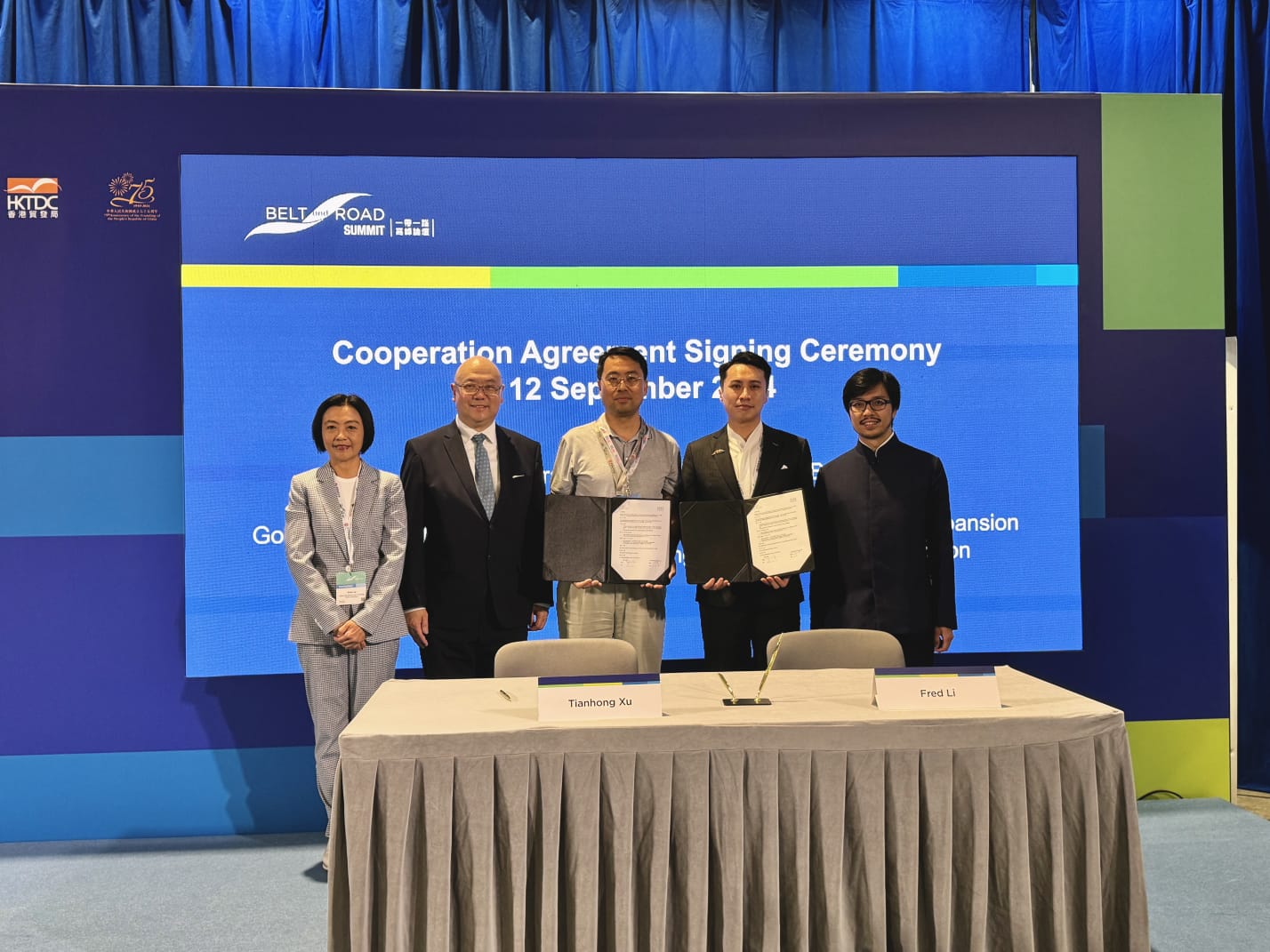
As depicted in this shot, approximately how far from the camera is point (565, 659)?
307cm

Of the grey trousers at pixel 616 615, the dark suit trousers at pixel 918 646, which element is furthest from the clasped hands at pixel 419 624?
the dark suit trousers at pixel 918 646

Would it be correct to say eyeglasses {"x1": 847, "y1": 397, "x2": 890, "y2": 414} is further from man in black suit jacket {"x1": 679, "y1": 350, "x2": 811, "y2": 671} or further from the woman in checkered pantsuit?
the woman in checkered pantsuit

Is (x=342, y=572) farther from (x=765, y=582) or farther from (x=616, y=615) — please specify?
(x=765, y=582)

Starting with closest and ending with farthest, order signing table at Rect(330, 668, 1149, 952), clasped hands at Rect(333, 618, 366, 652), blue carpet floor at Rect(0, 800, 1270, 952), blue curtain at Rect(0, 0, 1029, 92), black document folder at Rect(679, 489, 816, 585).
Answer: signing table at Rect(330, 668, 1149, 952)
blue carpet floor at Rect(0, 800, 1270, 952)
black document folder at Rect(679, 489, 816, 585)
clasped hands at Rect(333, 618, 366, 652)
blue curtain at Rect(0, 0, 1029, 92)

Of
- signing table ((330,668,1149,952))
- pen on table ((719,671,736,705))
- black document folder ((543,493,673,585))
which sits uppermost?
black document folder ((543,493,673,585))

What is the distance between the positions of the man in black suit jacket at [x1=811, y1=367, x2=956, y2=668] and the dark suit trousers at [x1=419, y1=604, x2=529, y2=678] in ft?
3.88

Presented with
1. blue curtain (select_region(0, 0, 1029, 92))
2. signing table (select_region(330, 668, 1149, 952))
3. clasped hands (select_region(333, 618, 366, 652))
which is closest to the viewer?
signing table (select_region(330, 668, 1149, 952))

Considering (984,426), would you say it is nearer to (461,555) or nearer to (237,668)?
(461,555)

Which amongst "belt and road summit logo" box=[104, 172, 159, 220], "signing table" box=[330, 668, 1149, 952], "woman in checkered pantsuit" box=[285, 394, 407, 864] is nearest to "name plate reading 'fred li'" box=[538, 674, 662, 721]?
"signing table" box=[330, 668, 1149, 952]

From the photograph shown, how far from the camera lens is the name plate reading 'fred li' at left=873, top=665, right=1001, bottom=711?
7.94 ft

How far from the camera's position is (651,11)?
517 cm

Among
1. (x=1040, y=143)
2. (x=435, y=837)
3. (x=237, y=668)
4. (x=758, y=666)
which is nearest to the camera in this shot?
(x=435, y=837)

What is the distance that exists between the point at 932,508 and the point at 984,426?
0.83m

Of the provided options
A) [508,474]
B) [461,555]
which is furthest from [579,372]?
[461,555]
